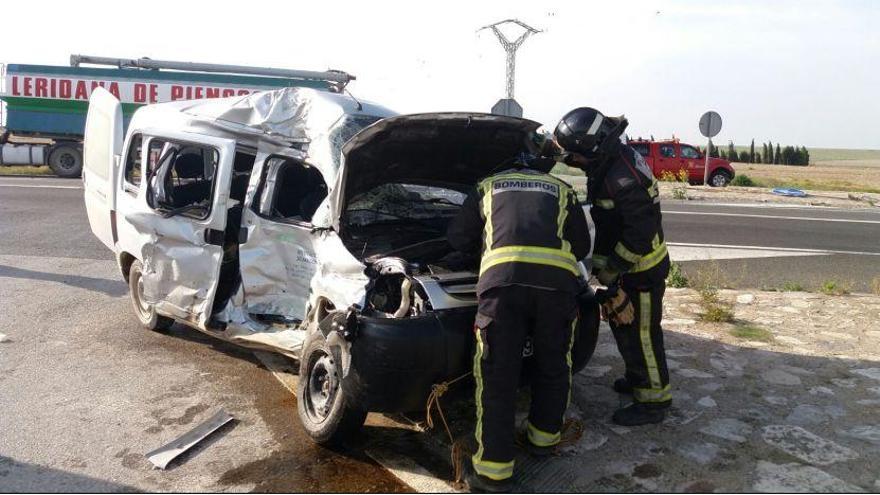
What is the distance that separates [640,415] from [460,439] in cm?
115

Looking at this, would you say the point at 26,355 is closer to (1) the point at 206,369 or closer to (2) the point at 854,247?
(1) the point at 206,369

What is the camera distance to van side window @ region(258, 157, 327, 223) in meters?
5.53

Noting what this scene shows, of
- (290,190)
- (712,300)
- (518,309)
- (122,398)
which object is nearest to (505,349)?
(518,309)

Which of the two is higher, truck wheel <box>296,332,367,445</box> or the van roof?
the van roof

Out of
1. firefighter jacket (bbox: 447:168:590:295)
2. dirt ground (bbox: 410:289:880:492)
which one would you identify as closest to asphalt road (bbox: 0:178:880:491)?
dirt ground (bbox: 410:289:880:492)

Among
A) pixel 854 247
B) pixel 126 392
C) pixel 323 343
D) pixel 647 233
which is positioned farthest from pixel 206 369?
pixel 854 247

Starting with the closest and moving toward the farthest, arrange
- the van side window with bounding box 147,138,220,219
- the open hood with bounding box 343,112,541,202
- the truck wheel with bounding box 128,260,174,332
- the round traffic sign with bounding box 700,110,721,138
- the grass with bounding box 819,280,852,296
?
the open hood with bounding box 343,112,541,202 < the van side window with bounding box 147,138,220,219 < the truck wheel with bounding box 128,260,174,332 < the grass with bounding box 819,280,852,296 < the round traffic sign with bounding box 700,110,721,138

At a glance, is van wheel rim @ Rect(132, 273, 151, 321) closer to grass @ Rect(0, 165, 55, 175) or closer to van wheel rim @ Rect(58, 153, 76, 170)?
van wheel rim @ Rect(58, 153, 76, 170)

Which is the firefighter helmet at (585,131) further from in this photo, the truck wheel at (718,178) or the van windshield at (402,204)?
the truck wheel at (718,178)

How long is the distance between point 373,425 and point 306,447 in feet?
1.67

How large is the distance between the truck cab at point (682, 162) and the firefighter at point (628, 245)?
2163 cm

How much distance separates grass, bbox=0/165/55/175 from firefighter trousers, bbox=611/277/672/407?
74.4 ft

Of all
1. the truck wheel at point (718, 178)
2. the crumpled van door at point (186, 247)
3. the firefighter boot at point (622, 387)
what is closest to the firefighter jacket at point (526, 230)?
the firefighter boot at point (622, 387)

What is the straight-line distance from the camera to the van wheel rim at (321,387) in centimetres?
438
